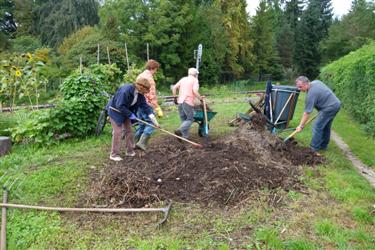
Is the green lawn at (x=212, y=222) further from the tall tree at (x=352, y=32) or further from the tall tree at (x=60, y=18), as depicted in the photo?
the tall tree at (x=60, y=18)

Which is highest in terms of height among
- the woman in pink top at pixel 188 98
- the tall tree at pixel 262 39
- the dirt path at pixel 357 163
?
the tall tree at pixel 262 39

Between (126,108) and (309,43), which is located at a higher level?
(309,43)

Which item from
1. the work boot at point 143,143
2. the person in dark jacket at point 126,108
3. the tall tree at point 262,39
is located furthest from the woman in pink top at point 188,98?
the tall tree at point 262,39

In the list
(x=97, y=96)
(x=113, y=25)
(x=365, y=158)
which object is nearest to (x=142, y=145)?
(x=97, y=96)

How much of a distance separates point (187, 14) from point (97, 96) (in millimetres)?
23855

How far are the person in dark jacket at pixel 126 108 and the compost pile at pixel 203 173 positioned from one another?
28 cm

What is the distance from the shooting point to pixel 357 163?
254 inches

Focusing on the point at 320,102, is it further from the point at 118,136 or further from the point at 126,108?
the point at 118,136

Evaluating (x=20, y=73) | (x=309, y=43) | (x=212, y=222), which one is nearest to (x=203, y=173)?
Answer: (x=212, y=222)

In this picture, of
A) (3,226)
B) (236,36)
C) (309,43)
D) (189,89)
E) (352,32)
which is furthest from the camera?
(309,43)

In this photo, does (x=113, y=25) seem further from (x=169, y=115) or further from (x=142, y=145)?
(x=142, y=145)

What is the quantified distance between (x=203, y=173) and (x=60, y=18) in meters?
32.4

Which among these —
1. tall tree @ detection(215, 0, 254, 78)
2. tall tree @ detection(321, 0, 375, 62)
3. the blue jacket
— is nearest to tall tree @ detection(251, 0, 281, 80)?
tall tree @ detection(215, 0, 254, 78)

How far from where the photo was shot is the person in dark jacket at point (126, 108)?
5633 millimetres
